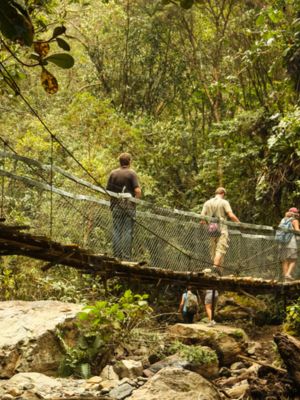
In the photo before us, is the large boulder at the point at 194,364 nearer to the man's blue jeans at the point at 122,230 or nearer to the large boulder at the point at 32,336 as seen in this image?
the large boulder at the point at 32,336

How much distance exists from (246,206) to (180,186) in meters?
1.34

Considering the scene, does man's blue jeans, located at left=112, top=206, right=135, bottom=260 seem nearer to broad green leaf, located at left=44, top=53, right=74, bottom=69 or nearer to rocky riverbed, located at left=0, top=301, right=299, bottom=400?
rocky riverbed, located at left=0, top=301, right=299, bottom=400

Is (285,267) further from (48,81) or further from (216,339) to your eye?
(48,81)

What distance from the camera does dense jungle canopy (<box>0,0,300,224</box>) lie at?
7516 mm

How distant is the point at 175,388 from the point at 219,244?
4.41 ft

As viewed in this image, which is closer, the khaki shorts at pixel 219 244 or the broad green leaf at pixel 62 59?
the broad green leaf at pixel 62 59

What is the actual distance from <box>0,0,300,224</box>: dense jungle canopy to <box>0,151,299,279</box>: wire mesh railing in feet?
4.70

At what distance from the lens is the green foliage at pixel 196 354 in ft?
16.9

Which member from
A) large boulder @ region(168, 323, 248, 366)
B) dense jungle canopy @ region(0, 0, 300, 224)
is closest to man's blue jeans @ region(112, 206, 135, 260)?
large boulder @ region(168, 323, 248, 366)

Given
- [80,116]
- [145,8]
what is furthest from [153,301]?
[145,8]

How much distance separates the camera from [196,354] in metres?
5.17

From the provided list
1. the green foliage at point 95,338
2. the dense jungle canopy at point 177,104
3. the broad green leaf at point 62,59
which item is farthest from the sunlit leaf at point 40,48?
the dense jungle canopy at point 177,104

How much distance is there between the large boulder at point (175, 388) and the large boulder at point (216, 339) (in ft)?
4.04

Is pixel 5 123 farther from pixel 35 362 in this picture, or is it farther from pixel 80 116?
pixel 35 362
